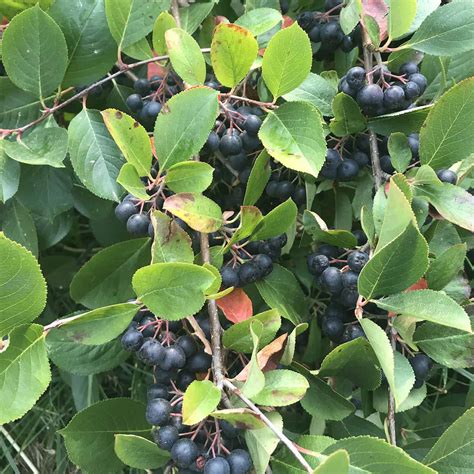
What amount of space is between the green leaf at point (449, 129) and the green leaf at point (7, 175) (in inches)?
21.1

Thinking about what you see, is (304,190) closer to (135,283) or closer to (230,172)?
(230,172)

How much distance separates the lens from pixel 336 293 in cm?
79

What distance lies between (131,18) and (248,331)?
0.48m

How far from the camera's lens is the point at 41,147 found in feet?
2.86

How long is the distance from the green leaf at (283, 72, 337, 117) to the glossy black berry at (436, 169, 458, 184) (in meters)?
A: 0.18

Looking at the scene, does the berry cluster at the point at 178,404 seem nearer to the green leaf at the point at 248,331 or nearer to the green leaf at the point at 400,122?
the green leaf at the point at 248,331

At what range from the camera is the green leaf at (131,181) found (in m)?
0.73

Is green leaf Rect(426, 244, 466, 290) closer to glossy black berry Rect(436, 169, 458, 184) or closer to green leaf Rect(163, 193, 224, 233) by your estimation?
glossy black berry Rect(436, 169, 458, 184)

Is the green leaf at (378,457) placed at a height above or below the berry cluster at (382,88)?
below

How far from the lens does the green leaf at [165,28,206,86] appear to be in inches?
32.5

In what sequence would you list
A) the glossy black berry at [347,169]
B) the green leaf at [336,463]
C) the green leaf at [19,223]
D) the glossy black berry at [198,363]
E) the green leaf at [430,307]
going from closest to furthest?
the green leaf at [336,463], the green leaf at [430,307], the glossy black berry at [198,363], the glossy black berry at [347,169], the green leaf at [19,223]

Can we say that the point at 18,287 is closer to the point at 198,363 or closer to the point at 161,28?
the point at 198,363

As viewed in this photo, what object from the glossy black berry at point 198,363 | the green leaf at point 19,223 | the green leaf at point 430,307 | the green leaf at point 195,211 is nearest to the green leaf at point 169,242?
the green leaf at point 195,211

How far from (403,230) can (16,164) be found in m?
0.53
